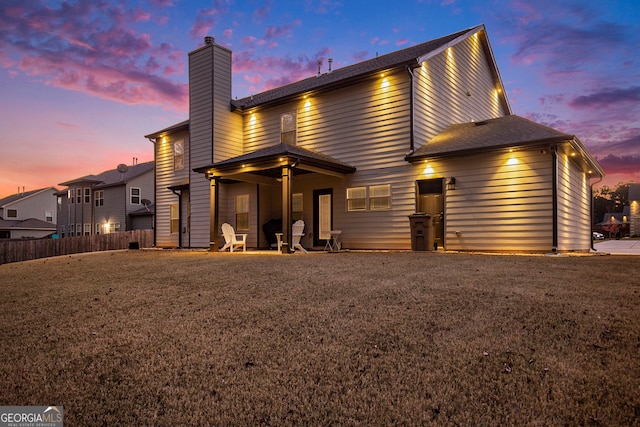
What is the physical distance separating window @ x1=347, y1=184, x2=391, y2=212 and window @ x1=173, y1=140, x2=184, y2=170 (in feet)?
29.5

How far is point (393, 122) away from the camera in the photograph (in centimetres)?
1224

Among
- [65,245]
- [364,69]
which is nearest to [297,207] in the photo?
[364,69]

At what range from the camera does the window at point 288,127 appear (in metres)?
14.7

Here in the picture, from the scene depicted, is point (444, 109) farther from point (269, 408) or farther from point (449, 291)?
point (269, 408)

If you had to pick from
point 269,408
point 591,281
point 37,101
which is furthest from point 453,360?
point 37,101

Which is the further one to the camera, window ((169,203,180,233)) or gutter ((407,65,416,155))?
window ((169,203,180,233))

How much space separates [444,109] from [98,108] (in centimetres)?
1616

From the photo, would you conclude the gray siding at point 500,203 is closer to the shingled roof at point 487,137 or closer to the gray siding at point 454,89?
the shingled roof at point 487,137

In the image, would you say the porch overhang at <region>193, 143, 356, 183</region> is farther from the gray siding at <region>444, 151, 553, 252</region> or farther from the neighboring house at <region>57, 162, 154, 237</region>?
Answer: the neighboring house at <region>57, 162, 154, 237</region>

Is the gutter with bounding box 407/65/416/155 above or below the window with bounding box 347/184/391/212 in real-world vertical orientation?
above

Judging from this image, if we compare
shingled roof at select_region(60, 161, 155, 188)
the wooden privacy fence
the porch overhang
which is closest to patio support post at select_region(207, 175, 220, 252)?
the porch overhang

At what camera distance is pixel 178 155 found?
1802cm

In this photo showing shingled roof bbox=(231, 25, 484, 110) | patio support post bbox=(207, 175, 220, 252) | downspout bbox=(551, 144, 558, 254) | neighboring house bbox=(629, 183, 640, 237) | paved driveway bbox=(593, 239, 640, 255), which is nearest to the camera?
downspout bbox=(551, 144, 558, 254)

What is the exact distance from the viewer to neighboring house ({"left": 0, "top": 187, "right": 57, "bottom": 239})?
134ft
